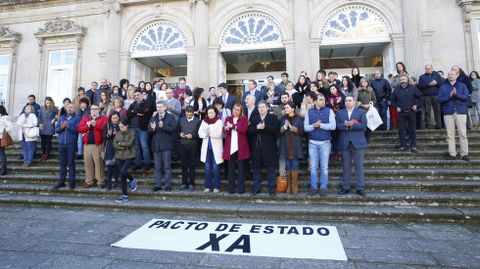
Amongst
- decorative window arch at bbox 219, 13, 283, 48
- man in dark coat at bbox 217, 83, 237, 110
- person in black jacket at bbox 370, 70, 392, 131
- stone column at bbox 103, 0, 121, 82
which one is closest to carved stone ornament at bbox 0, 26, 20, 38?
stone column at bbox 103, 0, 121, 82

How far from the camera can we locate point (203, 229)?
16.0 ft

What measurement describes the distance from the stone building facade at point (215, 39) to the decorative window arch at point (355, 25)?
39 millimetres

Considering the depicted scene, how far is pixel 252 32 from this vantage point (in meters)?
12.7

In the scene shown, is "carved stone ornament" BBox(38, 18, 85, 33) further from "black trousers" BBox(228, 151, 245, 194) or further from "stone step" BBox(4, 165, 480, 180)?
"stone step" BBox(4, 165, 480, 180)

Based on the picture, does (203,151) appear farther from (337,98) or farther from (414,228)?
(414,228)

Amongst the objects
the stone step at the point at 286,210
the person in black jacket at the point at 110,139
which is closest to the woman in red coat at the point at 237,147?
the stone step at the point at 286,210

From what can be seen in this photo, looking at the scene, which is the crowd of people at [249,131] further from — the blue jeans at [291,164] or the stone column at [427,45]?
the stone column at [427,45]

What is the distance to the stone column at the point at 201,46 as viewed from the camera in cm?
1238

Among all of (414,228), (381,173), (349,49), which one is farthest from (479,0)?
(414,228)

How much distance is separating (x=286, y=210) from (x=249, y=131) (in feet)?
5.98

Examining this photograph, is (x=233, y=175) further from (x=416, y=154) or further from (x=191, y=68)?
(x=191, y=68)

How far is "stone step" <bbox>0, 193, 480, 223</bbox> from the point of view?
520 centimetres

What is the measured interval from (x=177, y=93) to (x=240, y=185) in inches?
159

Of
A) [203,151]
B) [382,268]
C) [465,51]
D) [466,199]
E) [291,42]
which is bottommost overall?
[382,268]
